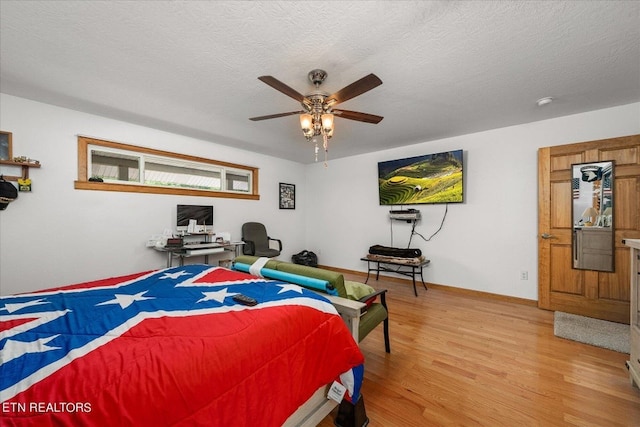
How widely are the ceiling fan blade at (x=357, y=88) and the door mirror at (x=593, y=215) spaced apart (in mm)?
2936

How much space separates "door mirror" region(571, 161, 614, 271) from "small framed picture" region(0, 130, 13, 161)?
6271 mm

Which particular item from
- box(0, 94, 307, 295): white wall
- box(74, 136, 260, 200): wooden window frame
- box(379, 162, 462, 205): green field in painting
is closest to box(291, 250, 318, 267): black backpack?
box(74, 136, 260, 200): wooden window frame

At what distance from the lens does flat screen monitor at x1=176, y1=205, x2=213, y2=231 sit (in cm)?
370

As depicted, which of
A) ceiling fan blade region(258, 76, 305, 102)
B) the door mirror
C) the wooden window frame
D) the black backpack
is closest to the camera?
ceiling fan blade region(258, 76, 305, 102)

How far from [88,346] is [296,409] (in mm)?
908

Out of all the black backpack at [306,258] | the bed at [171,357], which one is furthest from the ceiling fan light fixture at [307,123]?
the black backpack at [306,258]

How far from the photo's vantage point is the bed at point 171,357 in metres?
0.73

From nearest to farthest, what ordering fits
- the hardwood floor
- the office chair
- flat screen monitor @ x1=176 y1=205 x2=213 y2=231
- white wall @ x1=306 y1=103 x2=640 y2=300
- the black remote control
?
the black remote control, the hardwood floor, white wall @ x1=306 y1=103 x2=640 y2=300, flat screen monitor @ x1=176 y1=205 x2=213 y2=231, the office chair

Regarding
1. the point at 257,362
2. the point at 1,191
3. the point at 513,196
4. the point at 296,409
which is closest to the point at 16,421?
the point at 257,362

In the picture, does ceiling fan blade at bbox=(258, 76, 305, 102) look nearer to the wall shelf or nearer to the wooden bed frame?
the wooden bed frame

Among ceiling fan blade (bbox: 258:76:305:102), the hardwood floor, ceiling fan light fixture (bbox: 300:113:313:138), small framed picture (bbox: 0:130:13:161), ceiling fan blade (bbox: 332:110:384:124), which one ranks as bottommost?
the hardwood floor

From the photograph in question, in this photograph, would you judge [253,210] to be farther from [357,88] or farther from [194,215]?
[357,88]

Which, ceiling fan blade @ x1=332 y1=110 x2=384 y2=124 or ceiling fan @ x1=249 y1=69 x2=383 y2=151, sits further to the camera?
ceiling fan blade @ x1=332 y1=110 x2=384 y2=124

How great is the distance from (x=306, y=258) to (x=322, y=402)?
3.99 m
